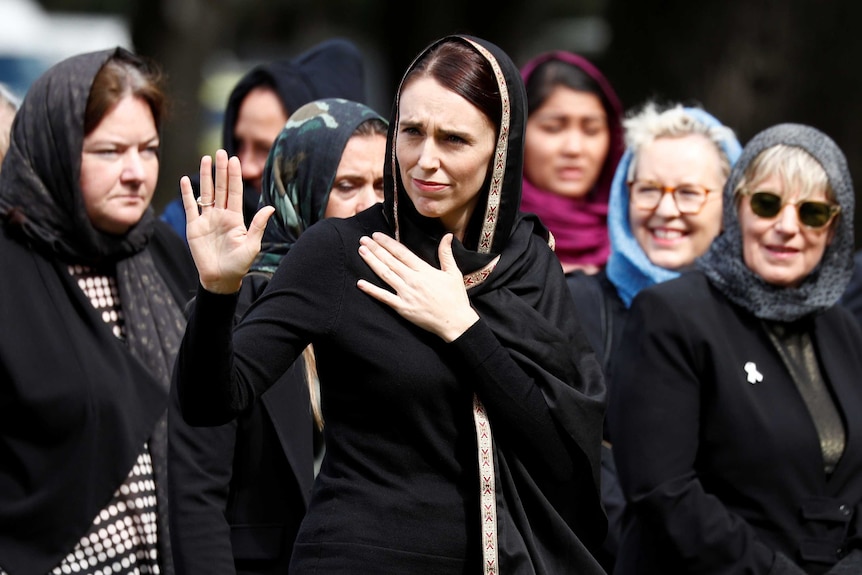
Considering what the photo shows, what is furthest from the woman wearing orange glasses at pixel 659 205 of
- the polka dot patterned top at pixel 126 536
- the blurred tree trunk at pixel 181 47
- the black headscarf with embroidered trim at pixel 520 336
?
the blurred tree trunk at pixel 181 47

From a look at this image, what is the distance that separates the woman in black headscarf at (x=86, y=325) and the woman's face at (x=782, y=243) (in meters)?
1.77

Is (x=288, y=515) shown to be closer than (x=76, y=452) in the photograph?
Yes

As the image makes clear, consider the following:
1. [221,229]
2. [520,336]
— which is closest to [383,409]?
[520,336]

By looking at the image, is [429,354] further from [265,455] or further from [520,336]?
[265,455]

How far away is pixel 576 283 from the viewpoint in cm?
545

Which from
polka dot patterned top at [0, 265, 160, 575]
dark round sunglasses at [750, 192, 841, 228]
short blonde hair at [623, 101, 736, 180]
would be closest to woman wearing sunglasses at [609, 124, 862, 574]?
dark round sunglasses at [750, 192, 841, 228]

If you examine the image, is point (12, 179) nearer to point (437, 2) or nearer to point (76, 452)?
point (76, 452)

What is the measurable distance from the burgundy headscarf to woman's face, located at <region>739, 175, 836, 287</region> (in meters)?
1.26

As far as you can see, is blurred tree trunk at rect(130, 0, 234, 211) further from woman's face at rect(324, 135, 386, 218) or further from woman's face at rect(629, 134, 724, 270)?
woman's face at rect(324, 135, 386, 218)

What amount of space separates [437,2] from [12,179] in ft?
42.5

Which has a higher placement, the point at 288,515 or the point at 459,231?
the point at 459,231

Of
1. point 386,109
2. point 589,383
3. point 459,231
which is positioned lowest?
point 386,109

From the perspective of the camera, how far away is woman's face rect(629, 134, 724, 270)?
5609 mm

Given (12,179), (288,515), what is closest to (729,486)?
(288,515)
